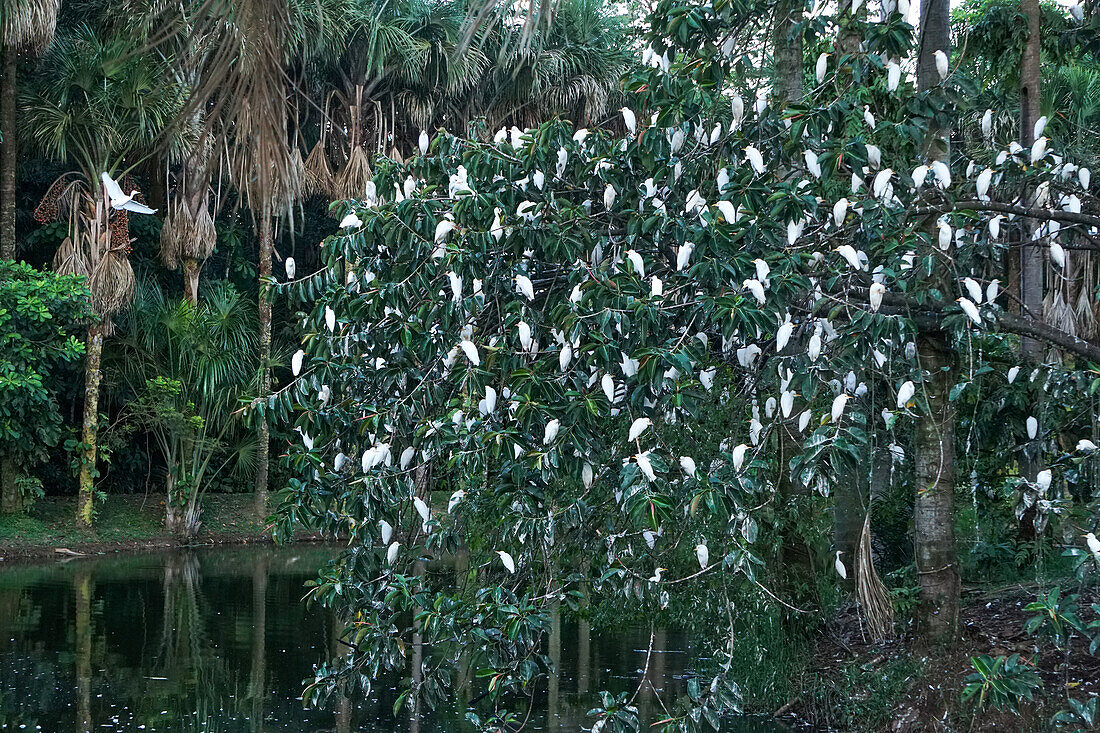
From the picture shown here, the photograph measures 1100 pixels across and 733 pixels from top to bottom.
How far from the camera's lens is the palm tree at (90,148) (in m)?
13.8

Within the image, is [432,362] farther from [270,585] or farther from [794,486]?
[270,585]

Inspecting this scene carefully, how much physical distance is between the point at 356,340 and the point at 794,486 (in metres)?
2.69

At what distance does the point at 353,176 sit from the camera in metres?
16.1

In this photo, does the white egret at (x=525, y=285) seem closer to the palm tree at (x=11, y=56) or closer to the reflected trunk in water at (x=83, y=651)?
the reflected trunk in water at (x=83, y=651)

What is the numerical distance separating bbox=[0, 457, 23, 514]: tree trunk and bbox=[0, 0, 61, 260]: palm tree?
286 centimetres

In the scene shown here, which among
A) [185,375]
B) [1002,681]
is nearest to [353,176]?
[185,375]

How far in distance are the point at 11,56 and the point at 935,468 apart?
1292cm

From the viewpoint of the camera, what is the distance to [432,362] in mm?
4691

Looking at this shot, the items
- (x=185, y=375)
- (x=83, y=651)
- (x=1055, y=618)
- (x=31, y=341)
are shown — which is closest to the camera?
(x=1055, y=618)

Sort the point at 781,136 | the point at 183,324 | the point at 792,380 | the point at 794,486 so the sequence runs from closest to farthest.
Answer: the point at 792,380 → the point at 781,136 → the point at 794,486 → the point at 183,324

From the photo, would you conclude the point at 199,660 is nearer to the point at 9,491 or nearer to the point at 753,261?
the point at 753,261

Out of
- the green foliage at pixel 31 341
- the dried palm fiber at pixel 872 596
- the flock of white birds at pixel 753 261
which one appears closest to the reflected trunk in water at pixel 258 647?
the flock of white birds at pixel 753 261

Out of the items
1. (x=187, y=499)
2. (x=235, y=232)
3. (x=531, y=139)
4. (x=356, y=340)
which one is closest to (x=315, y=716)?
(x=356, y=340)

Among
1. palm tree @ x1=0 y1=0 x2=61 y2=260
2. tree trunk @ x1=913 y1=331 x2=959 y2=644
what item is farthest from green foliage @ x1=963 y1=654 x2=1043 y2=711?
palm tree @ x1=0 y1=0 x2=61 y2=260
